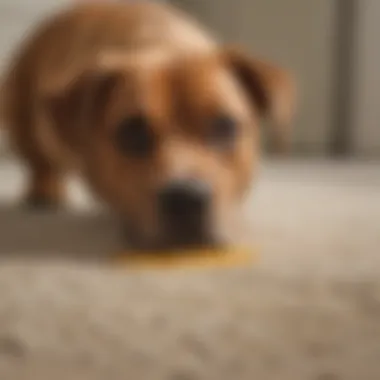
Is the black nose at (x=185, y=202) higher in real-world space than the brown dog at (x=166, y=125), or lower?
lower

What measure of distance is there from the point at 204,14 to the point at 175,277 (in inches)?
72.8

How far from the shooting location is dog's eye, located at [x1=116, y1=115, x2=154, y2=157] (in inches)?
56.5

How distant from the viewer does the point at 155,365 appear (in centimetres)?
82

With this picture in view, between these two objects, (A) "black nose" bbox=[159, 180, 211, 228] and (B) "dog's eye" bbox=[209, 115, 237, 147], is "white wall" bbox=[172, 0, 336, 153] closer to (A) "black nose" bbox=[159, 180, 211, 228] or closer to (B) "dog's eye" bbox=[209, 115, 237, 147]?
(B) "dog's eye" bbox=[209, 115, 237, 147]

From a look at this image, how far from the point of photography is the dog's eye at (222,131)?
1453 millimetres

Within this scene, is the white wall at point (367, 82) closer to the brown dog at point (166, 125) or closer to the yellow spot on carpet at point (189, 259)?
the brown dog at point (166, 125)

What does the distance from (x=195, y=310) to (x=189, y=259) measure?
0.31m

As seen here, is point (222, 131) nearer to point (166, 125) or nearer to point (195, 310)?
point (166, 125)

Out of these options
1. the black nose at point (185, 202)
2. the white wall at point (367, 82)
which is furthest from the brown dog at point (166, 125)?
the white wall at point (367, 82)

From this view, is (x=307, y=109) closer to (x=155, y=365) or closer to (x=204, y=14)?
(x=204, y=14)

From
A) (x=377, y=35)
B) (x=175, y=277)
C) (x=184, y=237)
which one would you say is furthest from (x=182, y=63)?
(x=377, y=35)

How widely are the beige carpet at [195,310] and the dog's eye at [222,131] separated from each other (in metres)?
0.16

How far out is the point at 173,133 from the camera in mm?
1433

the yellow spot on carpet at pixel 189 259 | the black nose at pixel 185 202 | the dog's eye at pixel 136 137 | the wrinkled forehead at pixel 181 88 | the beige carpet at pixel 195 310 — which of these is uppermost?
the wrinkled forehead at pixel 181 88
